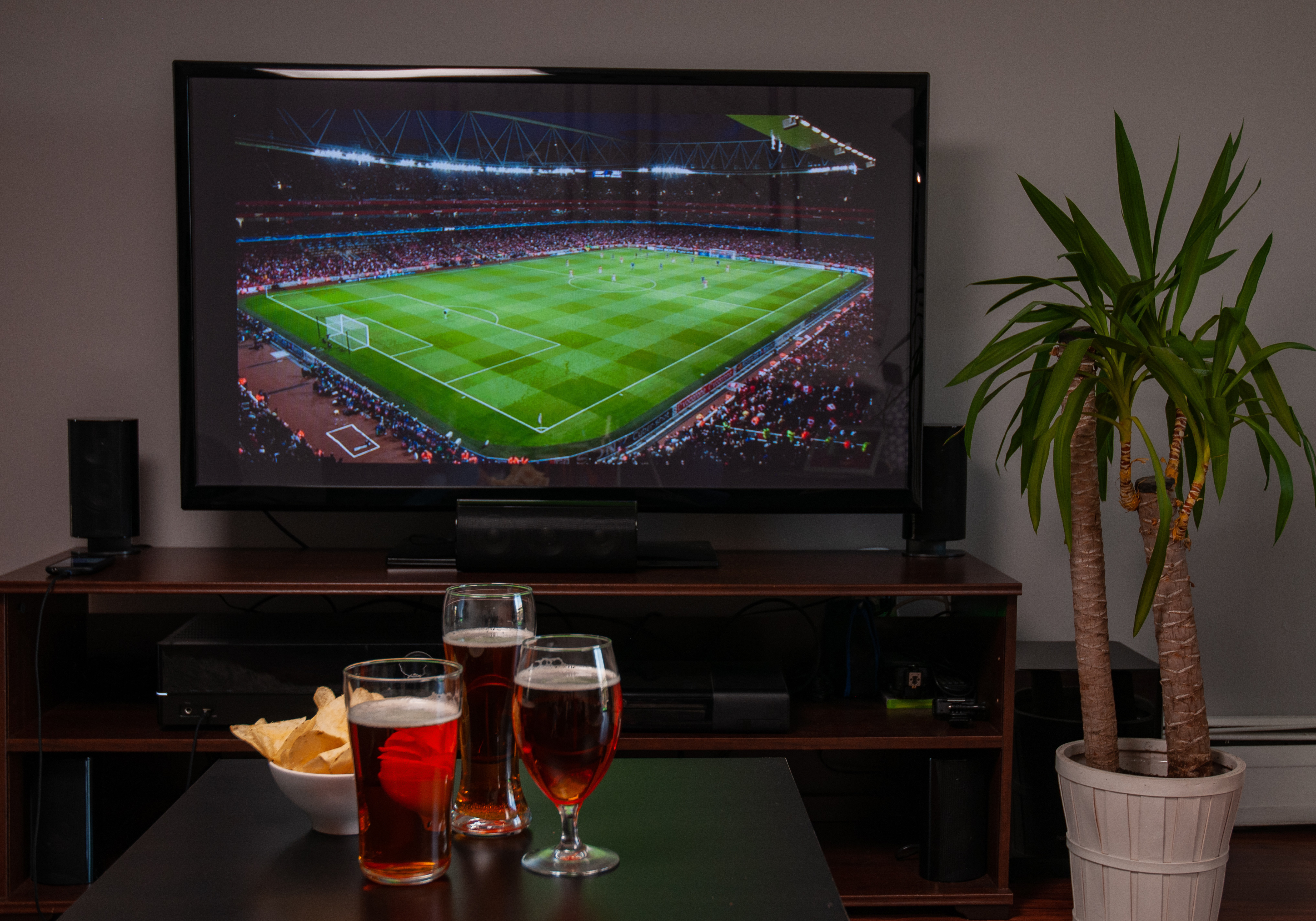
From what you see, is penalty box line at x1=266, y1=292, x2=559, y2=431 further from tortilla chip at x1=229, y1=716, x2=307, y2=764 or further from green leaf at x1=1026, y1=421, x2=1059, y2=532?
tortilla chip at x1=229, y1=716, x2=307, y2=764

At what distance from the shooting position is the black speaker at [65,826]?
205 cm

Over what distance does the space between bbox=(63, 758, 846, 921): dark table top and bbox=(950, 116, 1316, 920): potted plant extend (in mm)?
1092

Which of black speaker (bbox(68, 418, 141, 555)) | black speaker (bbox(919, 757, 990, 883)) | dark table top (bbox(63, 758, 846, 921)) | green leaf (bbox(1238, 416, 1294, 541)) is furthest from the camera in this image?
black speaker (bbox(68, 418, 141, 555))

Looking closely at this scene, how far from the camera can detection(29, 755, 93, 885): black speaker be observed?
6.73ft

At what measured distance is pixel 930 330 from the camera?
2562 millimetres

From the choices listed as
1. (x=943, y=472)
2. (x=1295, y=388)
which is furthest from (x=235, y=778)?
(x=1295, y=388)

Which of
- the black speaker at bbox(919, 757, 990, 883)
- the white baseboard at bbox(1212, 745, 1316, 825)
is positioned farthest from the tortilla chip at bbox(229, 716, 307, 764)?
the white baseboard at bbox(1212, 745, 1316, 825)

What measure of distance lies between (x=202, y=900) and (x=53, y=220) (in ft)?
7.31

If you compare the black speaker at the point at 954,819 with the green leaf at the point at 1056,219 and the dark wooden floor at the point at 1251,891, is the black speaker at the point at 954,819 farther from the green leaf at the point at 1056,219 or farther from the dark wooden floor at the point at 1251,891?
the green leaf at the point at 1056,219

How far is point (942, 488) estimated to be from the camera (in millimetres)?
2344

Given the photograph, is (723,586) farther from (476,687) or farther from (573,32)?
(573,32)

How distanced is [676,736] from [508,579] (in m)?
0.47

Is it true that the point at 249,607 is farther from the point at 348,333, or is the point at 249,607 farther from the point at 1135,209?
the point at 1135,209

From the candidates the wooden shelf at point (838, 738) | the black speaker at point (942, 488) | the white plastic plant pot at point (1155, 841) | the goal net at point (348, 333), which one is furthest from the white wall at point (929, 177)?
the white plastic plant pot at point (1155, 841)
